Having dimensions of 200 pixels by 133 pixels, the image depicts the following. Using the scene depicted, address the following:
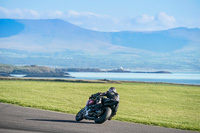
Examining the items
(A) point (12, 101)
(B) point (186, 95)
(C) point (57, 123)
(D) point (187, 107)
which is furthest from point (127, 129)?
(B) point (186, 95)

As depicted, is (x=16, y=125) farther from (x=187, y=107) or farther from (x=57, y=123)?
(x=187, y=107)

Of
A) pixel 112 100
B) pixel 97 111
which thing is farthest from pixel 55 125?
pixel 112 100

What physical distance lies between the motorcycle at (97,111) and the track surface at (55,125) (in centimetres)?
25

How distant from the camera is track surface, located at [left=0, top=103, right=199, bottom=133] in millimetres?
13916

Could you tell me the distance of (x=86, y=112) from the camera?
54.3 feet

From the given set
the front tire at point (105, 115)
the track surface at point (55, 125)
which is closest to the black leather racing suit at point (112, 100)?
the front tire at point (105, 115)

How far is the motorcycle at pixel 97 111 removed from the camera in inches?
612

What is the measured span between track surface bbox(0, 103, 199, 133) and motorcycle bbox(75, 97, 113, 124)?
251 mm

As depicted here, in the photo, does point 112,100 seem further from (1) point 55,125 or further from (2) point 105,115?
(1) point 55,125

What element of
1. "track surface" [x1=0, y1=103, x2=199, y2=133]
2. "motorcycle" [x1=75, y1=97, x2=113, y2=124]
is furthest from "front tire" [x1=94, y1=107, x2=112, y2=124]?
"track surface" [x1=0, y1=103, x2=199, y2=133]

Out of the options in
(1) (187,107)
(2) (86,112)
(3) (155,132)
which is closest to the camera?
(3) (155,132)

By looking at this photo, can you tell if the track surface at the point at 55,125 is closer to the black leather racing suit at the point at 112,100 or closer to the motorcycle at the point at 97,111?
the motorcycle at the point at 97,111

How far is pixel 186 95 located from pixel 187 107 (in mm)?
10297

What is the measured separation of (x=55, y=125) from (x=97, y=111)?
2.10 m
